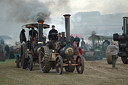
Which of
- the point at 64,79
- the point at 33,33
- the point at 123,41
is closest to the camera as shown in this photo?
the point at 64,79

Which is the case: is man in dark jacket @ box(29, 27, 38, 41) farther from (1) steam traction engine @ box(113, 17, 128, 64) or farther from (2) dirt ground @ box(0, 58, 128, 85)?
(1) steam traction engine @ box(113, 17, 128, 64)

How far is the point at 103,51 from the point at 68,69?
47.6 ft

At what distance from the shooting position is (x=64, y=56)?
37.0 feet

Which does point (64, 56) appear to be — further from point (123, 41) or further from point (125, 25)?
point (125, 25)

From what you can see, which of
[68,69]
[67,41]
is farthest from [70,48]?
[68,69]

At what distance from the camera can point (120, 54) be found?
16531 millimetres

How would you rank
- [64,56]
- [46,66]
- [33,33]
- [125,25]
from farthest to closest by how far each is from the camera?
[125,25]
[33,33]
[46,66]
[64,56]

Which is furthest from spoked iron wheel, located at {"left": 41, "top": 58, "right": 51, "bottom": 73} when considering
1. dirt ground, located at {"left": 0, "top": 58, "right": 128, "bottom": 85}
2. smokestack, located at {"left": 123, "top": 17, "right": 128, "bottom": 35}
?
smokestack, located at {"left": 123, "top": 17, "right": 128, "bottom": 35}

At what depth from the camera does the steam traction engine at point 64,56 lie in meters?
11.1

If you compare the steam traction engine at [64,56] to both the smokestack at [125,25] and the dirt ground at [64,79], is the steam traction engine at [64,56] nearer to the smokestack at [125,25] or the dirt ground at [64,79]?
the dirt ground at [64,79]

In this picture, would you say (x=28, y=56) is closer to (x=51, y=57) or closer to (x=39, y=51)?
(x=39, y=51)

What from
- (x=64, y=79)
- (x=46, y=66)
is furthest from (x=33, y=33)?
(x=64, y=79)

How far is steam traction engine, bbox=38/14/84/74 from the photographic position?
36.5 ft

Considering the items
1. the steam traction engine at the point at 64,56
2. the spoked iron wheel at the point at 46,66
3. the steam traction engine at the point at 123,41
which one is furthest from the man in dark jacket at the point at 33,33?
the steam traction engine at the point at 123,41
